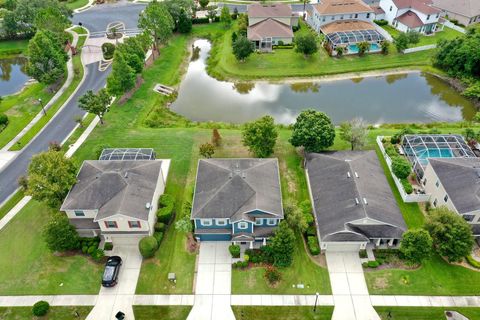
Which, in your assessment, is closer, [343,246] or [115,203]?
[343,246]

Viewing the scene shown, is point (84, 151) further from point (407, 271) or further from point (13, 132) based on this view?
point (407, 271)

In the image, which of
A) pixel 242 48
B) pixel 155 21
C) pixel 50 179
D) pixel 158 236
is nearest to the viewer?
pixel 158 236

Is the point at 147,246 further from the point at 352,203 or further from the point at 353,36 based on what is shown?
the point at 353,36

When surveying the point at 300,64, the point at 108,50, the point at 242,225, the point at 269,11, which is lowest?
the point at 300,64

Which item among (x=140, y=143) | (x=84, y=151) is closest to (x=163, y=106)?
(x=140, y=143)

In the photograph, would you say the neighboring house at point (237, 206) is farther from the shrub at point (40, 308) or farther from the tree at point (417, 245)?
the shrub at point (40, 308)

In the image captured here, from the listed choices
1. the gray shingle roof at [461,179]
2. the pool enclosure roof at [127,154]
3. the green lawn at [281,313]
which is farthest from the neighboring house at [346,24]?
the green lawn at [281,313]

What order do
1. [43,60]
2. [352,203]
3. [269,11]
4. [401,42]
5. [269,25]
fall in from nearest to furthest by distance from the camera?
[352,203], [43,60], [401,42], [269,25], [269,11]

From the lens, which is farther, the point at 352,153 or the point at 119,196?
the point at 352,153

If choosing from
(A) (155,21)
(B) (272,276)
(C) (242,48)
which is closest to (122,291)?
(B) (272,276)
